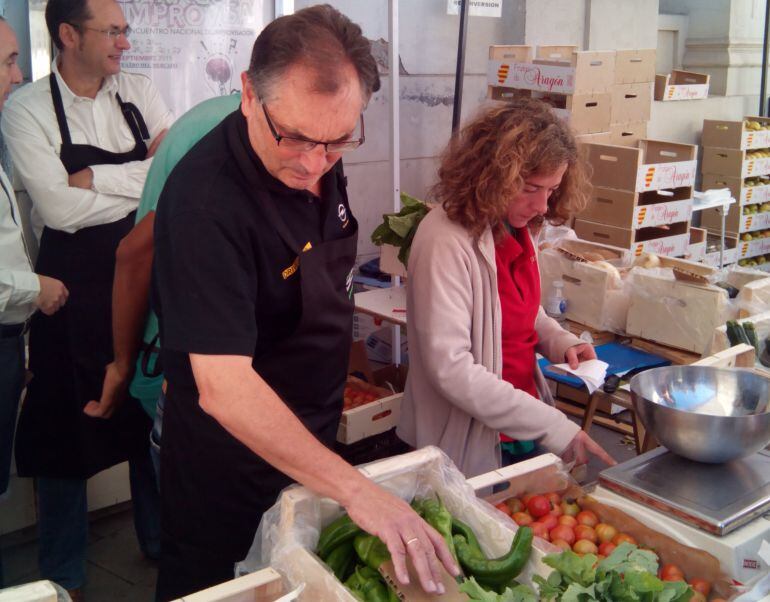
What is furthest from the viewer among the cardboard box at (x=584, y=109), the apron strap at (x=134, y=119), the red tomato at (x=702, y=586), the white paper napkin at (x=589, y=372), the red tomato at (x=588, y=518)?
the cardboard box at (x=584, y=109)

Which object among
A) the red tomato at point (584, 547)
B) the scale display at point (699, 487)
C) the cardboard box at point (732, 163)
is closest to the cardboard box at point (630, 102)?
the cardboard box at point (732, 163)

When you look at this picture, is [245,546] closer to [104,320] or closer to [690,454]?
[690,454]

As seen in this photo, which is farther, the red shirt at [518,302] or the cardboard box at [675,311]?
the cardboard box at [675,311]

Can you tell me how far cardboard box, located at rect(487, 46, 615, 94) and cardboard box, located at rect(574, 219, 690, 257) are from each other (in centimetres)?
83

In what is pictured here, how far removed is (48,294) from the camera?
274cm

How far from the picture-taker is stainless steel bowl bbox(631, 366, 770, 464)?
73.0 inches

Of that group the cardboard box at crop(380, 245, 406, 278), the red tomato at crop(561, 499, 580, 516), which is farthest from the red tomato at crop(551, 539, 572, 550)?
the cardboard box at crop(380, 245, 406, 278)

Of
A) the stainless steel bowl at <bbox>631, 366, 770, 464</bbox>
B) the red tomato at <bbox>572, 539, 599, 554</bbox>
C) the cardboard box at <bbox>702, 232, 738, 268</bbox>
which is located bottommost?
the cardboard box at <bbox>702, 232, 738, 268</bbox>

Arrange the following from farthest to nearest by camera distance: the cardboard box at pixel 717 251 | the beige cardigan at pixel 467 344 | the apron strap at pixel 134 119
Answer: the cardboard box at pixel 717 251 < the apron strap at pixel 134 119 < the beige cardigan at pixel 467 344

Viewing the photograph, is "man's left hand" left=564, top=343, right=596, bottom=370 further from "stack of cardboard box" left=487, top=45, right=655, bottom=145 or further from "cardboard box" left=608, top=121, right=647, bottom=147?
"cardboard box" left=608, top=121, right=647, bottom=147

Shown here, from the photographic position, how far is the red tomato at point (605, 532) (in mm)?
1845

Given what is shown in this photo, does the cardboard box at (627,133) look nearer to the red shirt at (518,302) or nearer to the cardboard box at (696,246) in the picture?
the cardboard box at (696,246)

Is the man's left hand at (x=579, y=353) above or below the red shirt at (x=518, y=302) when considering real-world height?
below

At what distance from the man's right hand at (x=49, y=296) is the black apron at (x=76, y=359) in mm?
302
